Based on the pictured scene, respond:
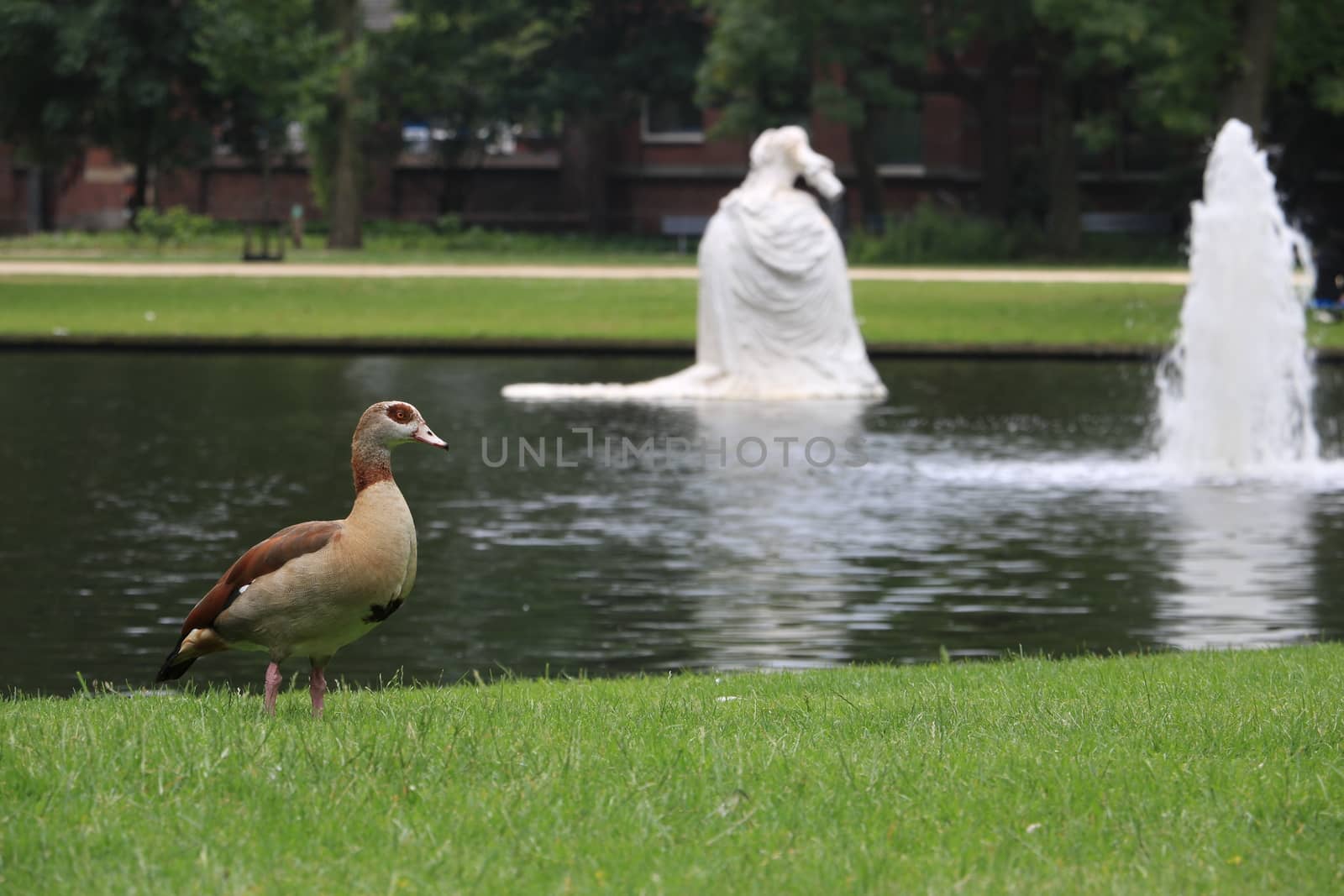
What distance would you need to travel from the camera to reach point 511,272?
137ft

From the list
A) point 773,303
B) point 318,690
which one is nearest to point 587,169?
point 773,303

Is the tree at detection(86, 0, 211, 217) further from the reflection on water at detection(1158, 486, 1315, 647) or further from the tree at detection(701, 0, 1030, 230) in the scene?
the reflection on water at detection(1158, 486, 1315, 647)

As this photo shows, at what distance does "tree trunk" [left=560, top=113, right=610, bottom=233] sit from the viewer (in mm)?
59344

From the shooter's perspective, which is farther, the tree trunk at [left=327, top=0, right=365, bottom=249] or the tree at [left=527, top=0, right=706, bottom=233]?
the tree at [left=527, top=0, right=706, bottom=233]

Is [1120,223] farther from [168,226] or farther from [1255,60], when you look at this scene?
[168,226]

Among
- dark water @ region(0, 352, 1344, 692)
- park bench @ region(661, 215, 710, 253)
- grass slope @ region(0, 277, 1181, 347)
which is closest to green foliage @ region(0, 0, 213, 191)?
grass slope @ region(0, 277, 1181, 347)

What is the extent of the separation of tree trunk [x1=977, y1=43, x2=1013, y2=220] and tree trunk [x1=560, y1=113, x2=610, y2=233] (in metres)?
10.6

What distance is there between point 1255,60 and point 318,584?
1210 inches

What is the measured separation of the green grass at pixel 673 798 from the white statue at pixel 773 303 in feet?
54.5

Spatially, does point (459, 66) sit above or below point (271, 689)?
above

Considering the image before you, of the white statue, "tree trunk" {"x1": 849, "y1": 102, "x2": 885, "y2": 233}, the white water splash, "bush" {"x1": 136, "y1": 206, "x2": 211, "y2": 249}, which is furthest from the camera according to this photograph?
"tree trunk" {"x1": 849, "y1": 102, "x2": 885, "y2": 233}

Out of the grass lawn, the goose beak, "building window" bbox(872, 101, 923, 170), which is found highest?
"building window" bbox(872, 101, 923, 170)

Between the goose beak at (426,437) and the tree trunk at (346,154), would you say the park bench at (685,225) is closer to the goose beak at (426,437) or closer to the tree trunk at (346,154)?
the tree trunk at (346,154)

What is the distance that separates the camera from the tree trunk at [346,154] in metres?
49.1
